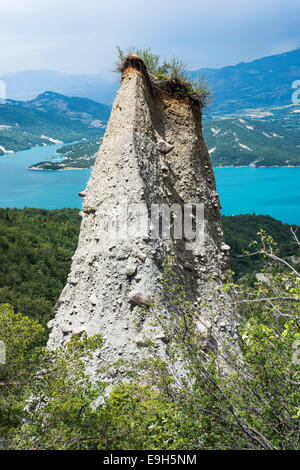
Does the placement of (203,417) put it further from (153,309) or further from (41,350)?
(41,350)

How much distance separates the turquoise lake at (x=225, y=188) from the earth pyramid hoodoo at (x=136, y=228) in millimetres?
89784

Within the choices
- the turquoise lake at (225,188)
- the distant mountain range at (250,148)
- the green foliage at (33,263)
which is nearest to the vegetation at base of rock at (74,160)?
the turquoise lake at (225,188)

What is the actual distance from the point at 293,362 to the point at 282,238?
7670 centimetres

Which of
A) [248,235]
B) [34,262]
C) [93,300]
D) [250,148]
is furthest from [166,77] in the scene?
[250,148]

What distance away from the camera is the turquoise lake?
102 meters

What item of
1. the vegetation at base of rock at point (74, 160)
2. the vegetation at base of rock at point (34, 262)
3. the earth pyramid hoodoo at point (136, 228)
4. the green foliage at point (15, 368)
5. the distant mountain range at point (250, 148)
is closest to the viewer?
the green foliage at point (15, 368)

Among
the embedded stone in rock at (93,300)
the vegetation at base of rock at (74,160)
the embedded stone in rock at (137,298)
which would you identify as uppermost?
the vegetation at base of rock at (74,160)

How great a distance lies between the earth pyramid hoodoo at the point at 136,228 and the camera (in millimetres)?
6566

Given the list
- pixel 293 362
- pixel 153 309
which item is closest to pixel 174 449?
pixel 293 362

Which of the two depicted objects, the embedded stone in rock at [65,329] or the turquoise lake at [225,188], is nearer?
the embedded stone in rock at [65,329]

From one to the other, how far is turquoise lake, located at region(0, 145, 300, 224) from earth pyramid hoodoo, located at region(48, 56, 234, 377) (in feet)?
295

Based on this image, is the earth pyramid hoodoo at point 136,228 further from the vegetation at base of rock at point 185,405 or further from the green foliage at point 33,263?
the green foliage at point 33,263

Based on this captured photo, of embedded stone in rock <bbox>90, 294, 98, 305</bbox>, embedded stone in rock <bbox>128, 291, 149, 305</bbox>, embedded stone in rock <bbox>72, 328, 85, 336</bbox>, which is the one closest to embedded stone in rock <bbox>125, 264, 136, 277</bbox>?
embedded stone in rock <bbox>128, 291, 149, 305</bbox>

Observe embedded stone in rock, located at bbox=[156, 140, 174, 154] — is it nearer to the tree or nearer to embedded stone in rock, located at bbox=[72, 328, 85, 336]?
the tree
